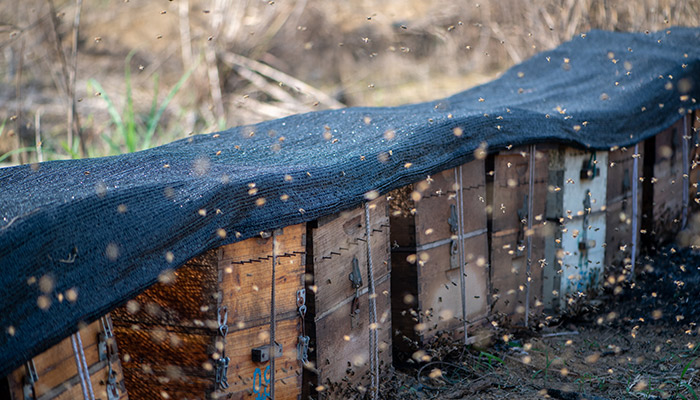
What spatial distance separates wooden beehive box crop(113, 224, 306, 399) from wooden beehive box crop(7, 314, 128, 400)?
260 mm

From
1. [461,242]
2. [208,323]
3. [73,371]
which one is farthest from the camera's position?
[461,242]

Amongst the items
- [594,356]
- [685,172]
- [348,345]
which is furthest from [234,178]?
[685,172]

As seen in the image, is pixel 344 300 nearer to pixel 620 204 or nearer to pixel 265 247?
pixel 265 247

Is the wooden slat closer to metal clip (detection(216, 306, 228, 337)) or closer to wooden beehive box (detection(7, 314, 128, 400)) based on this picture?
metal clip (detection(216, 306, 228, 337))

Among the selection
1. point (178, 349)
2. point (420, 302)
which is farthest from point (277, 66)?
point (178, 349)

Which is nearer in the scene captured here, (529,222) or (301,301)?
(301,301)

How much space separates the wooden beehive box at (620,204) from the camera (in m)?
4.59

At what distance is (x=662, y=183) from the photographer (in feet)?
17.2

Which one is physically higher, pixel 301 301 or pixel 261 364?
pixel 301 301

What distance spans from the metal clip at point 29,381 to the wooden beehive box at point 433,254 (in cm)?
190

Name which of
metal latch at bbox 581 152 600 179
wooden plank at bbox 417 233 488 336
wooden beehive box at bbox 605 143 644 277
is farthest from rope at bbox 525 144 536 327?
wooden beehive box at bbox 605 143 644 277

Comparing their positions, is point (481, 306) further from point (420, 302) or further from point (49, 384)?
point (49, 384)

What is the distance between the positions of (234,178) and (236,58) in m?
5.70

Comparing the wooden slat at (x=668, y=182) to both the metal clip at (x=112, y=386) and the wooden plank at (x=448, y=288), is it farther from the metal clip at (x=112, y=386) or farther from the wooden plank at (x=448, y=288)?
the metal clip at (x=112, y=386)
